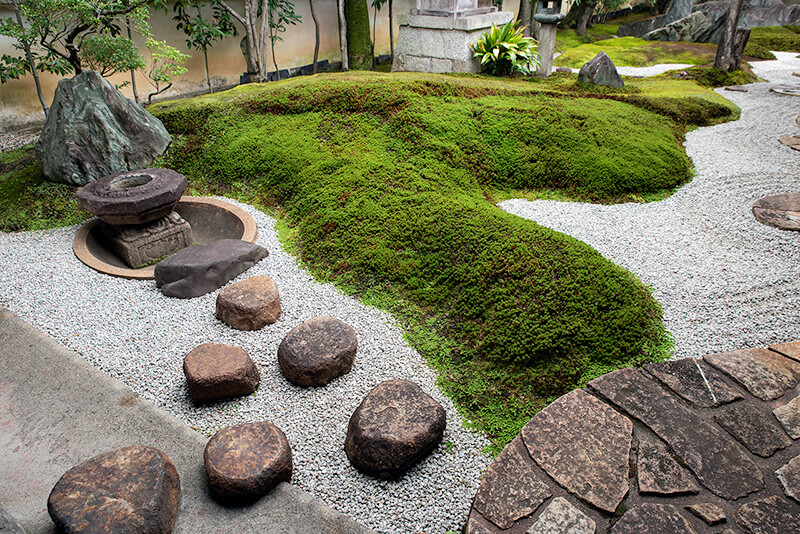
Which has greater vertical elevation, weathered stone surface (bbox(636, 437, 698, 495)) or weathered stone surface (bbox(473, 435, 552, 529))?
weathered stone surface (bbox(636, 437, 698, 495))

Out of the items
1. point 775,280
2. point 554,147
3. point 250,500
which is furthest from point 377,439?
point 554,147

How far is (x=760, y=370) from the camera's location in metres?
2.88

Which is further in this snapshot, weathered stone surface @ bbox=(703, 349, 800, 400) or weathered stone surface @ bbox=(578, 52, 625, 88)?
weathered stone surface @ bbox=(578, 52, 625, 88)

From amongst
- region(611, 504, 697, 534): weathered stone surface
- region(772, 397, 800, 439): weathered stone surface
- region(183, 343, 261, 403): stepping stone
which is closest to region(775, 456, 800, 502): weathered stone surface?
region(772, 397, 800, 439): weathered stone surface

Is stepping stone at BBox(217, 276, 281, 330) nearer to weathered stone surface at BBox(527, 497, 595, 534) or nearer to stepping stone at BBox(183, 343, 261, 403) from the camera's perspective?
stepping stone at BBox(183, 343, 261, 403)

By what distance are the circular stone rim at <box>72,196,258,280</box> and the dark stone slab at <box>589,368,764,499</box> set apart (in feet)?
14.3

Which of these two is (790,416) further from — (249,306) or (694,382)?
(249,306)

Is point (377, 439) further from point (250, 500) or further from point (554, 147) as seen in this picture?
point (554, 147)

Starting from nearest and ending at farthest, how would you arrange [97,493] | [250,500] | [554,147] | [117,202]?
[97,493], [250,500], [117,202], [554,147]

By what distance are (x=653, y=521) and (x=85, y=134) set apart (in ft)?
25.1

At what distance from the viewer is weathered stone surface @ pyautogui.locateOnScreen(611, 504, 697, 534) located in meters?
2.08

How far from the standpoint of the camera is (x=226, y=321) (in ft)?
14.7

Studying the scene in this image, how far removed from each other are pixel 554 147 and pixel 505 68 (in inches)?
233

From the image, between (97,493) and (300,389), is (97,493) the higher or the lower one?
the higher one
